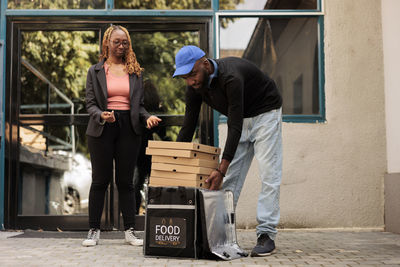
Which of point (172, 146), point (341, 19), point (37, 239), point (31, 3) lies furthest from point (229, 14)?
point (37, 239)

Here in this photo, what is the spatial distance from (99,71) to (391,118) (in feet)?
11.4

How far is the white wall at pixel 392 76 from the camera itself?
635 centimetres

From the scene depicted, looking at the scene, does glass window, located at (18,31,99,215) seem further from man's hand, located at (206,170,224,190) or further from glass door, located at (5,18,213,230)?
man's hand, located at (206,170,224,190)

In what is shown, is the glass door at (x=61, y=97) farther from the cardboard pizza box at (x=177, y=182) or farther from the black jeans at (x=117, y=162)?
the cardboard pizza box at (x=177, y=182)

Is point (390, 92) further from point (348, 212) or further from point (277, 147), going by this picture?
point (277, 147)

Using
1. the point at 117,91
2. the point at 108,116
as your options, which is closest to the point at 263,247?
the point at 108,116

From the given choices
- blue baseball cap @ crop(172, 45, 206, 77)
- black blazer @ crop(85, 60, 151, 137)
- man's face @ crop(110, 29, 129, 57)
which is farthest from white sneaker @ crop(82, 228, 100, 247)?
blue baseball cap @ crop(172, 45, 206, 77)

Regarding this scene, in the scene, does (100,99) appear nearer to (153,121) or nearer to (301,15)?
(153,121)

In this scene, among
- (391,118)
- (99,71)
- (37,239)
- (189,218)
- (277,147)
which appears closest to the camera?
(189,218)

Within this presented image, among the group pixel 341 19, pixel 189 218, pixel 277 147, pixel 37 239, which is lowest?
pixel 37 239

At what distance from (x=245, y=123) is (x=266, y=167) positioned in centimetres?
43

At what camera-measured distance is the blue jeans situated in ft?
15.1

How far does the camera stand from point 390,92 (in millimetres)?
6555

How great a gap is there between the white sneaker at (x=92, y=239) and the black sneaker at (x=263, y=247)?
5.25ft
